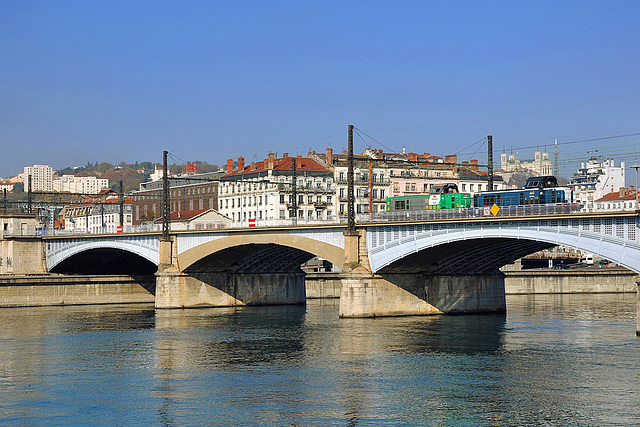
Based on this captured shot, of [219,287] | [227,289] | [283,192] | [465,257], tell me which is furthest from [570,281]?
[219,287]

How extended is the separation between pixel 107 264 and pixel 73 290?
50.5ft

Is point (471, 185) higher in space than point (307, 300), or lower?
higher

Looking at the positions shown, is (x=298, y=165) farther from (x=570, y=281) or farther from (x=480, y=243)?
(x=480, y=243)

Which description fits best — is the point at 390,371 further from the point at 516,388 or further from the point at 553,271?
the point at 553,271

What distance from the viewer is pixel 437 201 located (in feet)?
270

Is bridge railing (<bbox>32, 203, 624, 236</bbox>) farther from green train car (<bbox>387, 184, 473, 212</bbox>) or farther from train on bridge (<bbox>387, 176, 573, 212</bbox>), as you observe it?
green train car (<bbox>387, 184, 473, 212</bbox>)

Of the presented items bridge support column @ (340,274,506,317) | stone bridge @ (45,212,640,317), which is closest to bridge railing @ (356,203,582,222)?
stone bridge @ (45,212,640,317)

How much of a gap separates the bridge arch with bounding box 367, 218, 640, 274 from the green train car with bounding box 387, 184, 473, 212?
16.5 ft

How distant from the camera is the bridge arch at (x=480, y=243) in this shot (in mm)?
57969

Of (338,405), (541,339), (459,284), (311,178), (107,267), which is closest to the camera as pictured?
(338,405)

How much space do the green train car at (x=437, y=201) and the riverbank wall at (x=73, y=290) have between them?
38443mm

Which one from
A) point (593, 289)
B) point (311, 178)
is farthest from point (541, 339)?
point (311, 178)

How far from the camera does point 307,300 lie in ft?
367

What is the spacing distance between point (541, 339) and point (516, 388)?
20.4m
